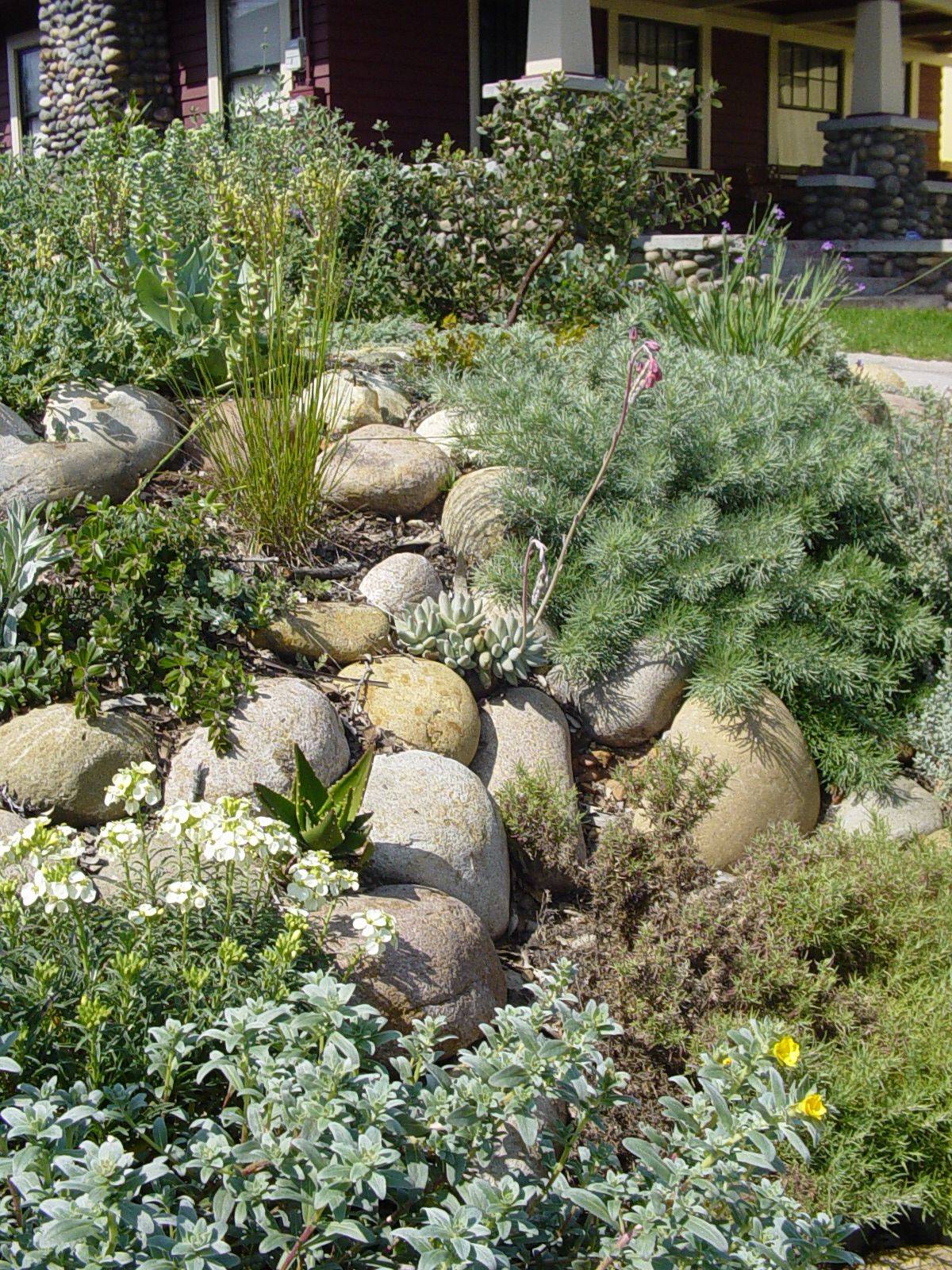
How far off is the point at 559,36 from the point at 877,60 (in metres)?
6.13

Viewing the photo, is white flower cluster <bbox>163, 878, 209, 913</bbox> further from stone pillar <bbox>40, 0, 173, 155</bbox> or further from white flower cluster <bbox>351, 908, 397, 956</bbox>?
stone pillar <bbox>40, 0, 173, 155</bbox>

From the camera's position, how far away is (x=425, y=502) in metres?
5.05

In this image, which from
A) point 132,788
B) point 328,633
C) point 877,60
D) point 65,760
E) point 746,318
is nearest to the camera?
point 132,788

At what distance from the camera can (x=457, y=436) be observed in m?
5.16

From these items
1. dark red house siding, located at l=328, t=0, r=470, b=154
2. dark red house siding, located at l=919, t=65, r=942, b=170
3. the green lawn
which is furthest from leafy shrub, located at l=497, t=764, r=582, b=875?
dark red house siding, located at l=919, t=65, r=942, b=170

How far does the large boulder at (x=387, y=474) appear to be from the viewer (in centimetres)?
487

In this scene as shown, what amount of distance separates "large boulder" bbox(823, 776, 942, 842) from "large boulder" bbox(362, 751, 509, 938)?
1369 mm

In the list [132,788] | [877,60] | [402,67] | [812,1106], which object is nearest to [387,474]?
[132,788]

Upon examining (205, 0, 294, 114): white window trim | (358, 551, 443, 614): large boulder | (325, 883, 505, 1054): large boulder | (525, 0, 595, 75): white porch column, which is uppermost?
(205, 0, 294, 114): white window trim

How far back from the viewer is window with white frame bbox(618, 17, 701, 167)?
626 inches

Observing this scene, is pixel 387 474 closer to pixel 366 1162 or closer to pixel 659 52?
pixel 366 1162

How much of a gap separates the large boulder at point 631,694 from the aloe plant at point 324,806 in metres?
1.35

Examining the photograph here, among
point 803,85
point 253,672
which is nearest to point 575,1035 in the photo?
point 253,672

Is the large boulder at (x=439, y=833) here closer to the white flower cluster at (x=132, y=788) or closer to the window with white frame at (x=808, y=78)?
the white flower cluster at (x=132, y=788)
